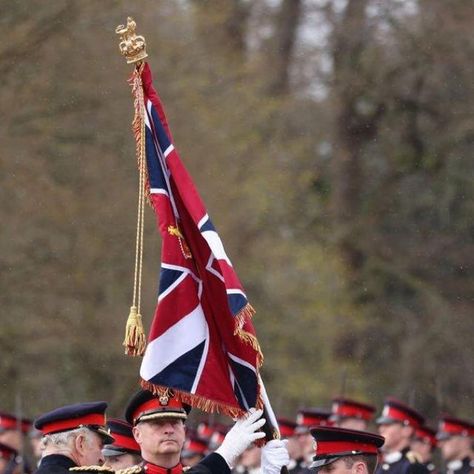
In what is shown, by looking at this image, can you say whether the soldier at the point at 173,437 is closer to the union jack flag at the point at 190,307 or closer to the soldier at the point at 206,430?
the union jack flag at the point at 190,307

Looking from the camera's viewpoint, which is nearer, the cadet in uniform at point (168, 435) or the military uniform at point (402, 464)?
the cadet in uniform at point (168, 435)

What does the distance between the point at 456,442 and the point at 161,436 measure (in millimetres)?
8350

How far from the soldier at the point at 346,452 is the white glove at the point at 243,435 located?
0.51 meters

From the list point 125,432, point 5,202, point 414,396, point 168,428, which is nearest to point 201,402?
point 168,428

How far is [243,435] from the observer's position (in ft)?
23.2

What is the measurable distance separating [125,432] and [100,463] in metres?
1.84

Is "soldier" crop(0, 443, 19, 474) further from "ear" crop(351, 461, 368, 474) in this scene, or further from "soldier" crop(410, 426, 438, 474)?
"ear" crop(351, 461, 368, 474)

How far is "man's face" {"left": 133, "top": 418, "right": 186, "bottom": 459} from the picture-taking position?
289 inches

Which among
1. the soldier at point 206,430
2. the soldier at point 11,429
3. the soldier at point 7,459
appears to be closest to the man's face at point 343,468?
the soldier at point 7,459

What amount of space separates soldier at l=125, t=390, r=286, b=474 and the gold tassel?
31 centimetres

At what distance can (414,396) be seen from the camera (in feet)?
70.2

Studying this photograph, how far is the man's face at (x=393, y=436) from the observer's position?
13789 millimetres

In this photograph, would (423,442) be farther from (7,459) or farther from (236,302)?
(236,302)

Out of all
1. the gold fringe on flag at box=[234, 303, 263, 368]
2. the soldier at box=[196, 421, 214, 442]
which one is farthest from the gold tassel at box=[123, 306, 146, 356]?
the soldier at box=[196, 421, 214, 442]
